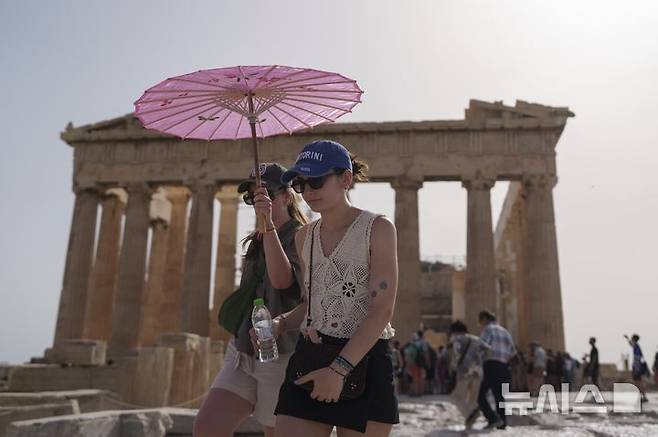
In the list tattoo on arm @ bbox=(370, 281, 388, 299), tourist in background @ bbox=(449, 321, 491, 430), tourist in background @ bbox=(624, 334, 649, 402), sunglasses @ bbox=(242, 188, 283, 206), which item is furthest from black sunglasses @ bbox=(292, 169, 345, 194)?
tourist in background @ bbox=(624, 334, 649, 402)

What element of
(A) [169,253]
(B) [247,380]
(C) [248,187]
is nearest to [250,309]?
(B) [247,380]

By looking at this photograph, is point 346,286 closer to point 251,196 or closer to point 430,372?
point 251,196

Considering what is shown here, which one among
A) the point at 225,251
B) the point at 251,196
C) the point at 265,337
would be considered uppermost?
the point at 225,251

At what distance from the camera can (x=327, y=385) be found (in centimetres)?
253

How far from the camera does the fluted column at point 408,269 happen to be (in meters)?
24.0

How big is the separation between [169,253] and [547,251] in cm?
1540

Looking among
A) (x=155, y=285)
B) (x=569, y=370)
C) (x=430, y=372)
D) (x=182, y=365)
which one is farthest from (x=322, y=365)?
(x=155, y=285)

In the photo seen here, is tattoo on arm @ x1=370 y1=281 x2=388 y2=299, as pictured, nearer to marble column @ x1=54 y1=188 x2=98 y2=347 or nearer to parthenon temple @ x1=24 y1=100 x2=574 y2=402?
parthenon temple @ x1=24 y1=100 x2=574 y2=402

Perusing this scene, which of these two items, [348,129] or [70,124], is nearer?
[348,129]

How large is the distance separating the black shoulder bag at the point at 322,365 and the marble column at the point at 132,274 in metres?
24.3

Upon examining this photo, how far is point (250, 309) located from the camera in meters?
3.88

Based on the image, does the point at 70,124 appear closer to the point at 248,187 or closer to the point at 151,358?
the point at 151,358

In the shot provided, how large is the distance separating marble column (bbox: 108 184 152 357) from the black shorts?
24.3 m

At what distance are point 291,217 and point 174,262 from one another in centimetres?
2622
